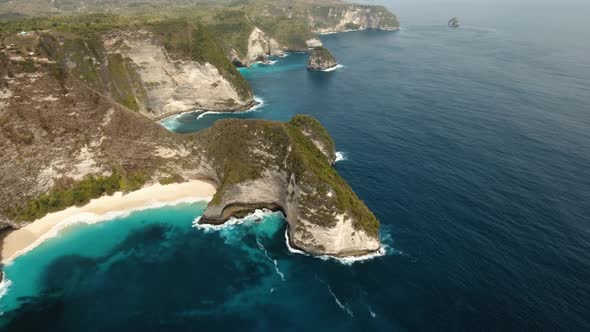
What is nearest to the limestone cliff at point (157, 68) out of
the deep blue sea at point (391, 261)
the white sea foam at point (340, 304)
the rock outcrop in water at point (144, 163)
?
the rock outcrop in water at point (144, 163)

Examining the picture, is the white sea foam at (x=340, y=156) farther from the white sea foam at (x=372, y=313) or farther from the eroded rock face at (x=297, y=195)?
the white sea foam at (x=372, y=313)

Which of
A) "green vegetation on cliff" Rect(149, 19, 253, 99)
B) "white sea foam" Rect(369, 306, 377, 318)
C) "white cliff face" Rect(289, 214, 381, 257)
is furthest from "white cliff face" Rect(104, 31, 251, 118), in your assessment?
"white sea foam" Rect(369, 306, 377, 318)

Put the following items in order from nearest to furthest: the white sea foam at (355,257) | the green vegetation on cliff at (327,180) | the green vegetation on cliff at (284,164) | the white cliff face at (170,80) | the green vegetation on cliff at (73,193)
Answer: the white sea foam at (355,257)
the green vegetation on cliff at (284,164)
the green vegetation on cliff at (327,180)
the green vegetation on cliff at (73,193)
the white cliff face at (170,80)

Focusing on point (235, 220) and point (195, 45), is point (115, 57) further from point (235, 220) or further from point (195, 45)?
point (235, 220)

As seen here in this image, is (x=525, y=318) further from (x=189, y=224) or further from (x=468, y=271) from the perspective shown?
(x=189, y=224)

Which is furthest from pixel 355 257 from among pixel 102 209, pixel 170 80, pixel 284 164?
pixel 170 80

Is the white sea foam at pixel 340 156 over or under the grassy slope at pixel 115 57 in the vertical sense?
under

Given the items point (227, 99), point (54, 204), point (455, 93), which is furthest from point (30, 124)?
point (455, 93)

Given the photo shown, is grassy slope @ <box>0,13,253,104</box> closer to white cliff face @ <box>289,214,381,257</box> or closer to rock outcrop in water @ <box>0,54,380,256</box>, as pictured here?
rock outcrop in water @ <box>0,54,380,256</box>
